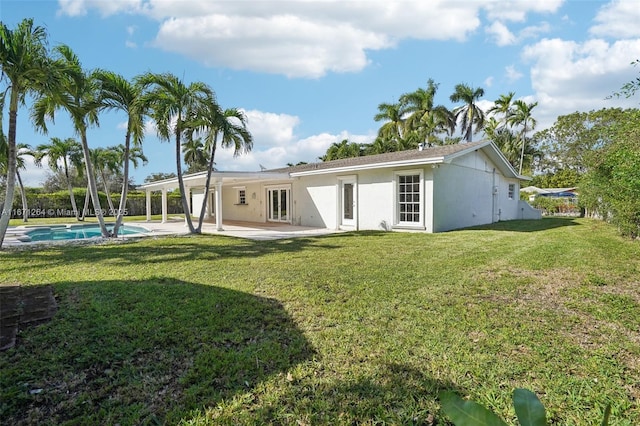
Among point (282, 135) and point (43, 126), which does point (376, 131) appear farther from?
point (43, 126)

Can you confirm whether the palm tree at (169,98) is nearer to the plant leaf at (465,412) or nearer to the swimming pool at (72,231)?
the swimming pool at (72,231)

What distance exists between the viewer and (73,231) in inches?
722

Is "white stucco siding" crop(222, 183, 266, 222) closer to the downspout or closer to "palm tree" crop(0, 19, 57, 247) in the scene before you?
"palm tree" crop(0, 19, 57, 247)

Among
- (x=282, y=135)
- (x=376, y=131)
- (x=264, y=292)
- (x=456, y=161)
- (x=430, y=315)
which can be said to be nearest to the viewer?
(x=430, y=315)

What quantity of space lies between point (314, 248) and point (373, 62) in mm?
8801

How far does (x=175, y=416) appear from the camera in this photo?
8.41 feet

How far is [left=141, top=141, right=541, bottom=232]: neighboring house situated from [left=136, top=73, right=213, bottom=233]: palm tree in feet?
11.9

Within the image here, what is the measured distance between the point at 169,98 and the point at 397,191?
900 cm

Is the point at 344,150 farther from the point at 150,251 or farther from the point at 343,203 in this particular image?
the point at 150,251

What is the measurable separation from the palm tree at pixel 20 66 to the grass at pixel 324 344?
477 centimetres

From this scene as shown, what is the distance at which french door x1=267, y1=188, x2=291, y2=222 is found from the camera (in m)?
19.6

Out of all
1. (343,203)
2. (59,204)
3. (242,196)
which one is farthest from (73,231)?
(59,204)

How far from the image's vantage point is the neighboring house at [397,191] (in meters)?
13.7

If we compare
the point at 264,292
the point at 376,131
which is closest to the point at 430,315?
the point at 264,292
